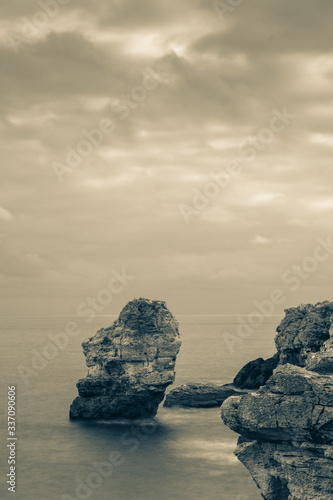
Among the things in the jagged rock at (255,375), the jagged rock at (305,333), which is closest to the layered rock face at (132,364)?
the jagged rock at (305,333)

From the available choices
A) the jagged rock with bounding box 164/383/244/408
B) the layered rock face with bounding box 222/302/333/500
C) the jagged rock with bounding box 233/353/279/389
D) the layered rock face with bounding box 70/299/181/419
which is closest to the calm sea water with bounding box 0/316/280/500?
the layered rock face with bounding box 70/299/181/419

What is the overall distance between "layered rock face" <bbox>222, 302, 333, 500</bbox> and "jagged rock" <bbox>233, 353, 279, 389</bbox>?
66.7 m

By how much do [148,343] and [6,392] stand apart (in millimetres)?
44181

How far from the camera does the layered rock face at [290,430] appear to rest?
21.6m

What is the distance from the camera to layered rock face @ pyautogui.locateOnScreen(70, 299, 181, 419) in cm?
6116

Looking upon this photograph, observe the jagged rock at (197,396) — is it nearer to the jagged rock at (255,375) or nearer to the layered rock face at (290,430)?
the jagged rock at (255,375)

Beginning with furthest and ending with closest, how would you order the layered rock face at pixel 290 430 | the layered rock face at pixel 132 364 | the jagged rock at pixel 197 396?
the jagged rock at pixel 197 396
the layered rock face at pixel 132 364
the layered rock face at pixel 290 430

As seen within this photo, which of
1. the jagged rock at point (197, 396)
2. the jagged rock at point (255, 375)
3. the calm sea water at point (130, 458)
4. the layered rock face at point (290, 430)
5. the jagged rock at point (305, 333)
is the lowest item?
the calm sea water at point (130, 458)

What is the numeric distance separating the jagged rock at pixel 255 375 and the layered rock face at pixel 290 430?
6667 cm

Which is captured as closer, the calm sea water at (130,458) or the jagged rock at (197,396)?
the calm sea water at (130,458)

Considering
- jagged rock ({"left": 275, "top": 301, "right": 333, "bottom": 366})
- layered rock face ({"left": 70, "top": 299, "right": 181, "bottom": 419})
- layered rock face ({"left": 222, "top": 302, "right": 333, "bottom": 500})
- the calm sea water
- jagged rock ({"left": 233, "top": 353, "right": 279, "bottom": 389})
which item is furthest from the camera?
jagged rock ({"left": 233, "top": 353, "right": 279, "bottom": 389})

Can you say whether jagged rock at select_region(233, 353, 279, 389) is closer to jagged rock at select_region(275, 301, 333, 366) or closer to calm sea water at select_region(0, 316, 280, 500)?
calm sea water at select_region(0, 316, 280, 500)

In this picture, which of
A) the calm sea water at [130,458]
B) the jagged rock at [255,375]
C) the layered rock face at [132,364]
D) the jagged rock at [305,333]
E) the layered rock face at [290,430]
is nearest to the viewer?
the layered rock face at [290,430]

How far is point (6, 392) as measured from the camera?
95000mm
